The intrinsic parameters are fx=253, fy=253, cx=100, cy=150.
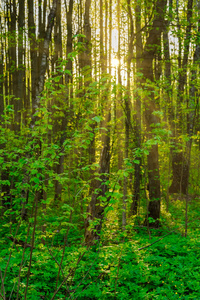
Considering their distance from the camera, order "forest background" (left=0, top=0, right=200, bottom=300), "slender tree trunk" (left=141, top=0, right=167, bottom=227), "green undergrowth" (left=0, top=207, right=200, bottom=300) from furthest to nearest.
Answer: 1. "slender tree trunk" (left=141, top=0, right=167, bottom=227)
2. "green undergrowth" (left=0, top=207, right=200, bottom=300)
3. "forest background" (left=0, top=0, right=200, bottom=300)

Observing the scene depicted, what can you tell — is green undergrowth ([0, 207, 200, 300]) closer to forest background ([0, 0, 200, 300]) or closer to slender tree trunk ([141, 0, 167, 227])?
forest background ([0, 0, 200, 300])

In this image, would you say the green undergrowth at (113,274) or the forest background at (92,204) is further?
the green undergrowth at (113,274)

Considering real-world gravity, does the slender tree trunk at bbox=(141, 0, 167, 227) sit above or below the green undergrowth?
above

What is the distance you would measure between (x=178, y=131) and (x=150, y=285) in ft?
24.2

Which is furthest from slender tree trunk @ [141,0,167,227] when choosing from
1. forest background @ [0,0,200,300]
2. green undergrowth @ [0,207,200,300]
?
green undergrowth @ [0,207,200,300]

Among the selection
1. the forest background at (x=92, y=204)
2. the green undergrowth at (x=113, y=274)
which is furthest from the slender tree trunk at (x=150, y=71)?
the green undergrowth at (x=113, y=274)

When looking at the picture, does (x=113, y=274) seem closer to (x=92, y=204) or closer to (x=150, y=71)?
(x=92, y=204)

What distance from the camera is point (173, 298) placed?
3932 millimetres

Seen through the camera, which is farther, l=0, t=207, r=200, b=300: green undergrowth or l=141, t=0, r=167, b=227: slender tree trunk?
l=141, t=0, r=167, b=227: slender tree trunk

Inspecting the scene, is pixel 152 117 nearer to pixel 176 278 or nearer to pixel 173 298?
pixel 176 278

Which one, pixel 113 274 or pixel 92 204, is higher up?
pixel 92 204

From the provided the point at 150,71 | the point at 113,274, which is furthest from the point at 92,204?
the point at 150,71

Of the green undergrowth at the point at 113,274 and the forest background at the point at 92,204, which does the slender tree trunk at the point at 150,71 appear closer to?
the forest background at the point at 92,204

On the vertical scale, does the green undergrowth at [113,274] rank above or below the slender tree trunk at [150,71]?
below
